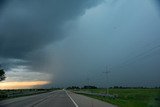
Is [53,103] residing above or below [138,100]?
below

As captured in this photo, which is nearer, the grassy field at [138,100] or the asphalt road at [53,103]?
the grassy field at [138,100]

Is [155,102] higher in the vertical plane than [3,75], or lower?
lower

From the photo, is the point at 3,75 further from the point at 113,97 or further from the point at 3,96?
the point at 113,97

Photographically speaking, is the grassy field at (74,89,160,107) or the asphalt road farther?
the asphalt road

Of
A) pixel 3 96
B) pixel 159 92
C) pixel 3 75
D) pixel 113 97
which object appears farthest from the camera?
pixel 3 75

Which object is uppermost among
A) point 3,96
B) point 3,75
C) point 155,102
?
point 3,75

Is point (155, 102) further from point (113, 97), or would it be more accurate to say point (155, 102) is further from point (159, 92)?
point (113, 97)

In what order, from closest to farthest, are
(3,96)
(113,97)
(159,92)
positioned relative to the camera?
(159,92)
(113,97)
(3,96)

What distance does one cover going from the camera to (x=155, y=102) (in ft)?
28.2

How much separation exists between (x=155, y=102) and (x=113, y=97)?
40.2 meters

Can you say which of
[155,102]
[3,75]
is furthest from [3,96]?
[3,75]

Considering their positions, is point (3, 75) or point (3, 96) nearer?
point (3, 96)

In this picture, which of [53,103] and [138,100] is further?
[138,100]

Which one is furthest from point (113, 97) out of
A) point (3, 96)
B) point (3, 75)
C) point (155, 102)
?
point (3, 75)
